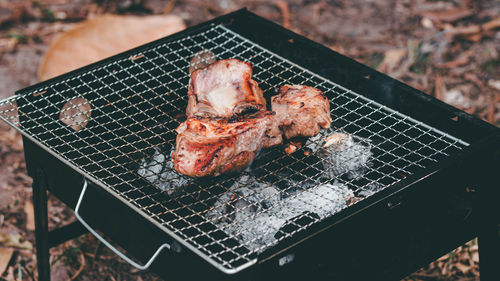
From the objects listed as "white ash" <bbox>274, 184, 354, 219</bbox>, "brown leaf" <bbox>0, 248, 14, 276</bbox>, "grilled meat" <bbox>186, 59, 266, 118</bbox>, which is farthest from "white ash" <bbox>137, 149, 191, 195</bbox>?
"brown leaf" <bbox>0, 248, 14, 276</bbox>

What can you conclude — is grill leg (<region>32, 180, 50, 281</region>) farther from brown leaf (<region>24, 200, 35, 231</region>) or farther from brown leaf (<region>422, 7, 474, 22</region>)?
brown leaf (<region>422, 7, 474, 22</region>)

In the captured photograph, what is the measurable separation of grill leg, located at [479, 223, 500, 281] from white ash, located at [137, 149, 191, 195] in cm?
137

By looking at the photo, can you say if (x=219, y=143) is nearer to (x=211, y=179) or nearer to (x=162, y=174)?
(x=211, y=179)

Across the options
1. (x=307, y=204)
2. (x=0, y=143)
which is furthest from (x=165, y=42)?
(x=0, y=143)

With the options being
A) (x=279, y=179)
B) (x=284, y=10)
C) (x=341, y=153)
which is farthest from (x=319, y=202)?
(x=284, y=10)

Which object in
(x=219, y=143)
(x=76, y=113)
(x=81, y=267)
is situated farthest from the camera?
(x=81, y=267)

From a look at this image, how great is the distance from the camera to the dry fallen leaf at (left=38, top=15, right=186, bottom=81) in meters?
4.77

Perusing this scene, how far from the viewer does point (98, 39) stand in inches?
195

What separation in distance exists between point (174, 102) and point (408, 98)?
1241mm

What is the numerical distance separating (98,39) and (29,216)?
1.72 m

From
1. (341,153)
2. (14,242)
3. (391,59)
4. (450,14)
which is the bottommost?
(14,242)

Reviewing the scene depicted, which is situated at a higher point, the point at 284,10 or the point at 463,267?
the point at 284,10

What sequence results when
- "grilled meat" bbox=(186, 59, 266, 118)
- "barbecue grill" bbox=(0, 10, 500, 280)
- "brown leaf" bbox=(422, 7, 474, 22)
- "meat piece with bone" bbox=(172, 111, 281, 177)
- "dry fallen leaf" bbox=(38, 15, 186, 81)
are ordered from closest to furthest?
"barbecue grill" bbox=(0, 10, 500, 280) → "meat piece with bone" bbox=(172, 111, 281, 177) → "grilled meat" bbox=(186, 59, 266, 118) → "dry fallen leaf" bbox=(38, 15, 186, 81) → "brown leaf" bbox=(422, 7, 474, 22)

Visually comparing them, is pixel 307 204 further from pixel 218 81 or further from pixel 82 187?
pixel 82 187
